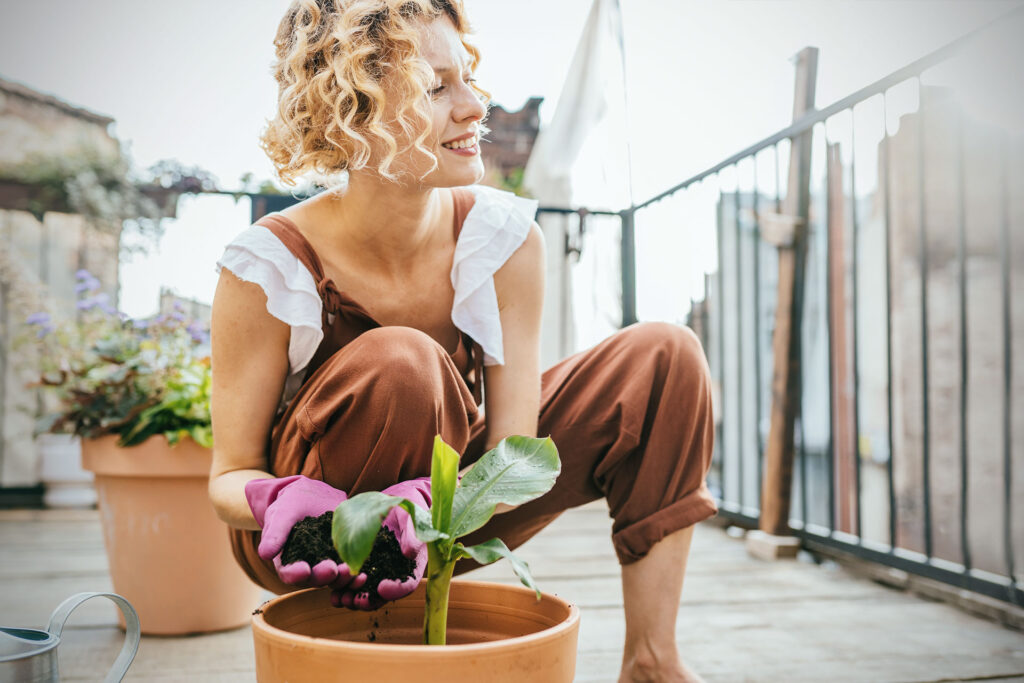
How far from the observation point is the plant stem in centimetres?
61

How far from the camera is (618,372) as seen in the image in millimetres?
1083

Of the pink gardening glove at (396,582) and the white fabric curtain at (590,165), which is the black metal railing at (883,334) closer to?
the white fabric curtain at (590,165)

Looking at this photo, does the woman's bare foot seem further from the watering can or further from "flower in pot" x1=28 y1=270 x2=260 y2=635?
"flower in pot" x1=28 y1=270 x2=260 y2=635

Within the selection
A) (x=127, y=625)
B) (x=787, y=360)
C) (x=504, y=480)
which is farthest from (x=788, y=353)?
(x=127, y=625)

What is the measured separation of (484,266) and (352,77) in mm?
304

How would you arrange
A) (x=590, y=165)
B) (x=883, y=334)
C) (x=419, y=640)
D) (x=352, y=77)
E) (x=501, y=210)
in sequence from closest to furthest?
(x=419, y=640) < (x=352, y=77) < (x=501, y=210) < (x=590, y=165) < (x=883, y=334)

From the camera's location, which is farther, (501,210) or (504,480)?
(501,210)

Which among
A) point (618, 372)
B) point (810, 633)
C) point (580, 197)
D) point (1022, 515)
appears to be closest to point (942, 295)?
point (1022, 515)

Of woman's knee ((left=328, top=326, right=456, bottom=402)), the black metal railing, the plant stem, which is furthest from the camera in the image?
the black metal railing

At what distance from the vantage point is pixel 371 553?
1.93 feet

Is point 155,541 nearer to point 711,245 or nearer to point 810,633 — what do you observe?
point 810,633

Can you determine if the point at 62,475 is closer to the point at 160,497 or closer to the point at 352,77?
the point at 160,497

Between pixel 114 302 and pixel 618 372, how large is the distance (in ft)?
8.79

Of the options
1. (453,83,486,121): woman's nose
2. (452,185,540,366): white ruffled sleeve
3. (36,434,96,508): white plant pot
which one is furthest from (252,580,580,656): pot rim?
(36,434,96,508): white plant pot
